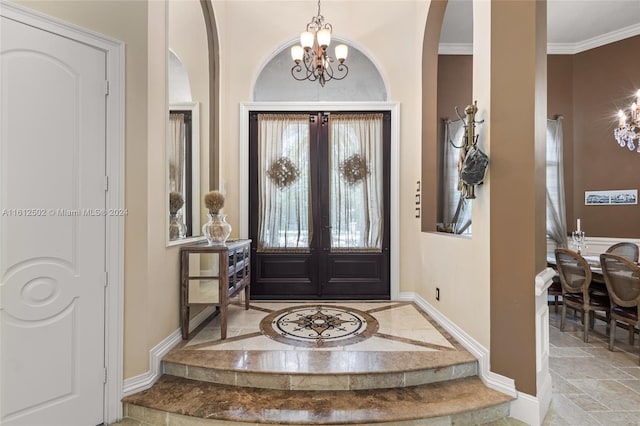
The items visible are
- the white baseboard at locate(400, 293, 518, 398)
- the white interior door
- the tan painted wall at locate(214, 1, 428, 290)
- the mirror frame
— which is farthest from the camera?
the tan painted wall at locate(214, 1, 428, 290)

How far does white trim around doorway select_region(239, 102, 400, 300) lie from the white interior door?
6.99 ft

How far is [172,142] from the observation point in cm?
293

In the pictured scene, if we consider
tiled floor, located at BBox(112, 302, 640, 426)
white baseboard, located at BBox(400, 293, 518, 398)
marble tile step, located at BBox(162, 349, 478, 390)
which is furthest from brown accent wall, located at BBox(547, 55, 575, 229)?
marble tile step, located at BBox(162, 349, 478, 390)

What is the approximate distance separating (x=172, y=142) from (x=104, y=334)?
1.77 meters

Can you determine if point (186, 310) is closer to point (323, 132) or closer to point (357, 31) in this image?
point (323, 132)

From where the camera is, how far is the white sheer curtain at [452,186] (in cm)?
467

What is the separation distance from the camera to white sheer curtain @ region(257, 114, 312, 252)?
13.9ft

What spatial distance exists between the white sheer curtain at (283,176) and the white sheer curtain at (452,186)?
224cm

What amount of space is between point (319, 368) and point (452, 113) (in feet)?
14.4

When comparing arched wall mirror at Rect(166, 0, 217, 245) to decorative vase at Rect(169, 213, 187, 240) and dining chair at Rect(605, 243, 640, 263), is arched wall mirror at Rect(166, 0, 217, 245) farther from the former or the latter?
dining chair at Rect(605, 243, 640, 263)

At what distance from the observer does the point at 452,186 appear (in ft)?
15.6

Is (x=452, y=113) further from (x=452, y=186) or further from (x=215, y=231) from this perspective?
(x=215, y=231)

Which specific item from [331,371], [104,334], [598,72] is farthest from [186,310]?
[598,72]

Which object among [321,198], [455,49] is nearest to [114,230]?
[321,198]
